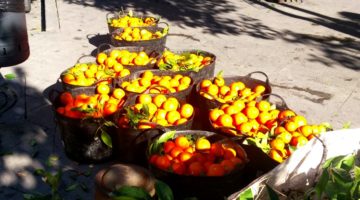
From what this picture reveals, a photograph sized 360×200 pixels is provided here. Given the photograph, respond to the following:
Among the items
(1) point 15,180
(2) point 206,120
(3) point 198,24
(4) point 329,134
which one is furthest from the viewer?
(3) point 198,24

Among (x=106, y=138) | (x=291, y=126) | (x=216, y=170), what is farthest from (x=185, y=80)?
(x=216, y=170)

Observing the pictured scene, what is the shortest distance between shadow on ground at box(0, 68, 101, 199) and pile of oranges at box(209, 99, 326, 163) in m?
1.41

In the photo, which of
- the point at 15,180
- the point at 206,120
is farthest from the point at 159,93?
the point at 15,180

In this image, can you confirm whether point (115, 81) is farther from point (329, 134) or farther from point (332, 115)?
point (332, 115)

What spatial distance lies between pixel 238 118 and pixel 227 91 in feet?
2.14

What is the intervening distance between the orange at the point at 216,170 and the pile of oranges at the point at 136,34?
3385mm

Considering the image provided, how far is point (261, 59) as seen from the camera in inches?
281

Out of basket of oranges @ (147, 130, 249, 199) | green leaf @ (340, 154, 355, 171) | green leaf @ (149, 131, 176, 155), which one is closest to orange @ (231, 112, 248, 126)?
basket of oranges @ (147, 130, 249, 199)

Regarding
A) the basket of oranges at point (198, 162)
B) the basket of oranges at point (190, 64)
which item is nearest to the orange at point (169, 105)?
the basket of oranges at point (198, 162)

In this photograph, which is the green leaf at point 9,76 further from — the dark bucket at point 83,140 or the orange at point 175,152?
the orange at point 175,152

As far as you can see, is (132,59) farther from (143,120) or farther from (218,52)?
(218,52)

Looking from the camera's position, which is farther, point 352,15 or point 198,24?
point 352,15

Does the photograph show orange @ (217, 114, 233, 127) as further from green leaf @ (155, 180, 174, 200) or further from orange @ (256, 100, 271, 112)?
green leaf @ (155, 180, 174, 200)

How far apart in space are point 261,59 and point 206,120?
334cm
